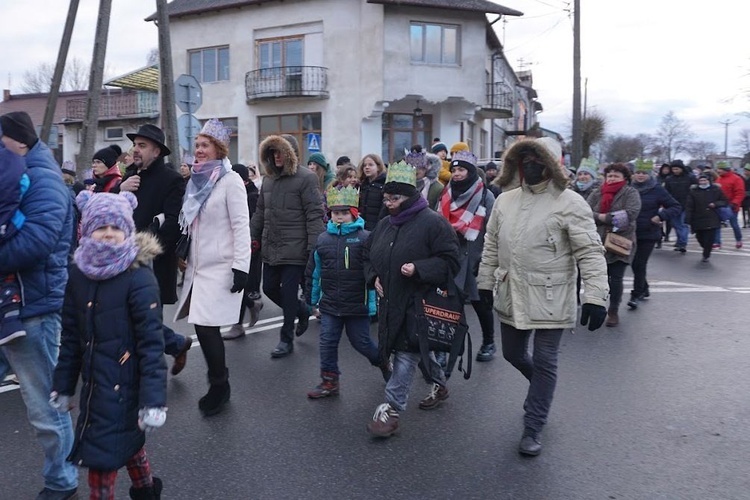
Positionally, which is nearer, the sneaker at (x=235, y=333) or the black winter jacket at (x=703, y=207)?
the sneaker at (x=235, y=333)

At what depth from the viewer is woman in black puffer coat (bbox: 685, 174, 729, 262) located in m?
13.2

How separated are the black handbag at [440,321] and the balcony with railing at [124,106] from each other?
3271cm

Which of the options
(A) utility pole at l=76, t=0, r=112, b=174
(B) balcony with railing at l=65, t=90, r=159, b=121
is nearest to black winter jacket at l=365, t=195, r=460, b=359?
(A) utility pole at l=76, t=0, r=112, b=174

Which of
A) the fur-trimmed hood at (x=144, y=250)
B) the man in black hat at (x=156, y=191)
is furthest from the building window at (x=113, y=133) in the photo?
the fur-trimmed hood at (x=144, y=250)

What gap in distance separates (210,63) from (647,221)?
2445 cm

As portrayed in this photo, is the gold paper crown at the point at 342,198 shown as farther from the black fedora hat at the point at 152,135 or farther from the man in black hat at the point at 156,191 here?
the black fedora hat at the point at 152,135

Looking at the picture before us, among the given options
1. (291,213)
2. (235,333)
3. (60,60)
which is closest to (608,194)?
(291,213)

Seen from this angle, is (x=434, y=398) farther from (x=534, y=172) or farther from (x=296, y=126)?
(x=296, y=126)

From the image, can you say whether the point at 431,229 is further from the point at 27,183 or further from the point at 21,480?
the point at 21,480

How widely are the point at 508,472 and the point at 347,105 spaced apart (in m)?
23.9

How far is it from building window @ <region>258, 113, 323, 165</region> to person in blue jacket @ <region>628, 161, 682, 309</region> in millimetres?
19818

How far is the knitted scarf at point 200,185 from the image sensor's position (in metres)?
4.63

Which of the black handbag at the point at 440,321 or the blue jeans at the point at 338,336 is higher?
the black handbag at the point at 440,321

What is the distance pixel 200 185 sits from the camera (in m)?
4.65
